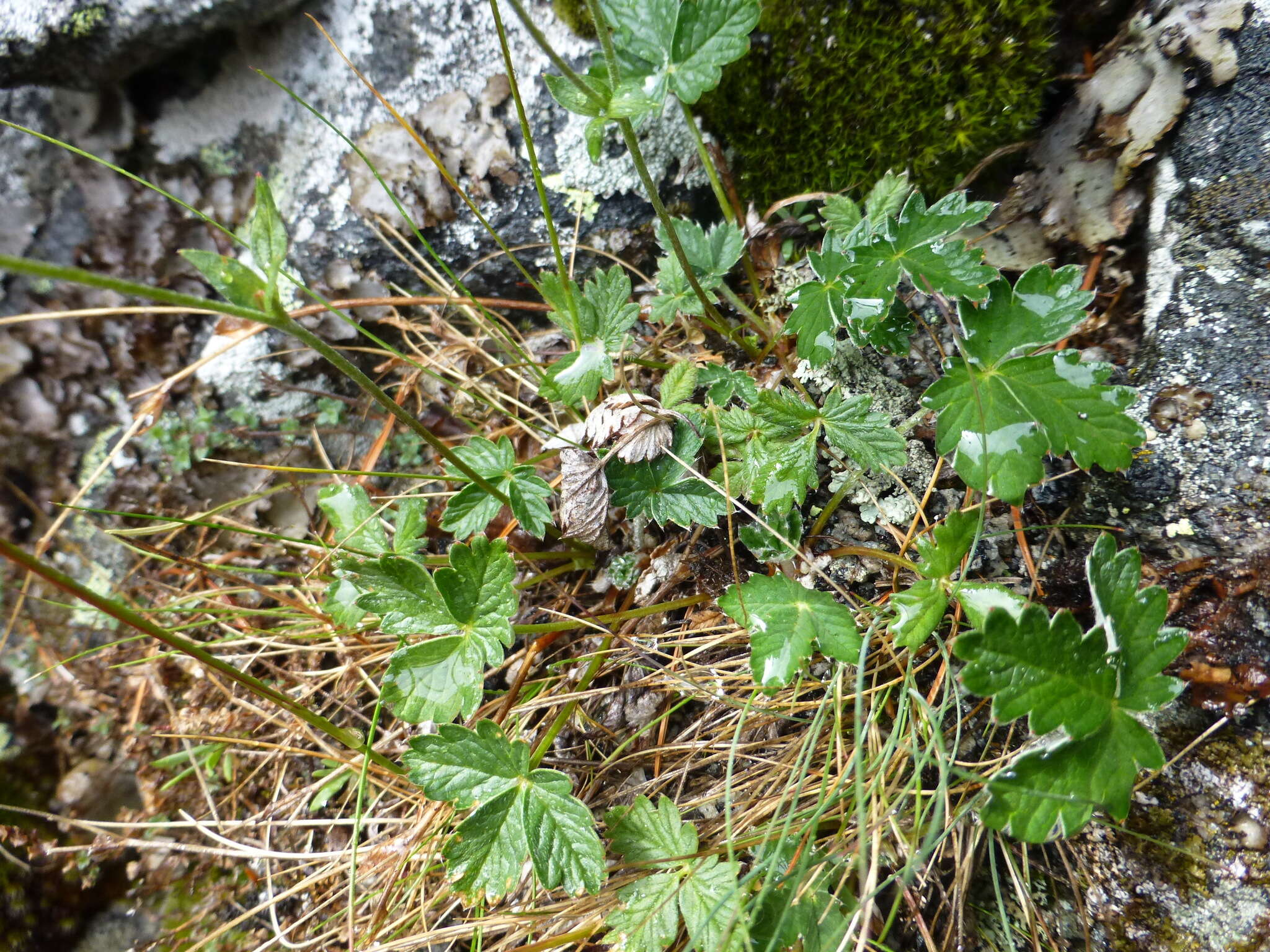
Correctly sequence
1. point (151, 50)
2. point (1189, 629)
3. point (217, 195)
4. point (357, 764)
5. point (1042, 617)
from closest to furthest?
point (1042, 617) < point (1189, 629) < point (357, 764) < point (151, 50) < point (217, 195)

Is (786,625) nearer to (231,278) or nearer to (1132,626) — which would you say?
(1132,626)

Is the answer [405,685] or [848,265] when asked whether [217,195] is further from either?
[848,265]

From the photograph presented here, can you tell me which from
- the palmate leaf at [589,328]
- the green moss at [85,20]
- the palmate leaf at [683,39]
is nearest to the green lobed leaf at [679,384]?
the palmate leaf at [589,328]

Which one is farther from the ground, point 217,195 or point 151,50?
point 151,50

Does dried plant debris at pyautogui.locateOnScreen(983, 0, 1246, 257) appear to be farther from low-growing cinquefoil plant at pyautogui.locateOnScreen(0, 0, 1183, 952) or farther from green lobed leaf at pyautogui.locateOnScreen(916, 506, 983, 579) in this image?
green lobed leaf at pyautogui.locateOnScreen(916, 506, 983, 579)

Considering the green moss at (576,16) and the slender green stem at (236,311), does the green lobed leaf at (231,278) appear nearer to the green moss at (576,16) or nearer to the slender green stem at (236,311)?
the slender green stem at (236,311)

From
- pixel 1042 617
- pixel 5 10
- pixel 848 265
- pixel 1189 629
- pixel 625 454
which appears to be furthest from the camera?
pixel 5 10

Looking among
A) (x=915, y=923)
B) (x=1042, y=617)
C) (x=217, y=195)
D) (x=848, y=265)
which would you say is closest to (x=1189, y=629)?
(x=1042, y=617)

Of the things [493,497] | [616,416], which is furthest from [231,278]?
[616,416]

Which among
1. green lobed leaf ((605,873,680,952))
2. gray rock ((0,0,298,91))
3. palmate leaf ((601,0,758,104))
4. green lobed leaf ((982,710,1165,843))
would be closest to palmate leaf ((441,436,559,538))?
green lobed leaf ((605,873,680,952))
